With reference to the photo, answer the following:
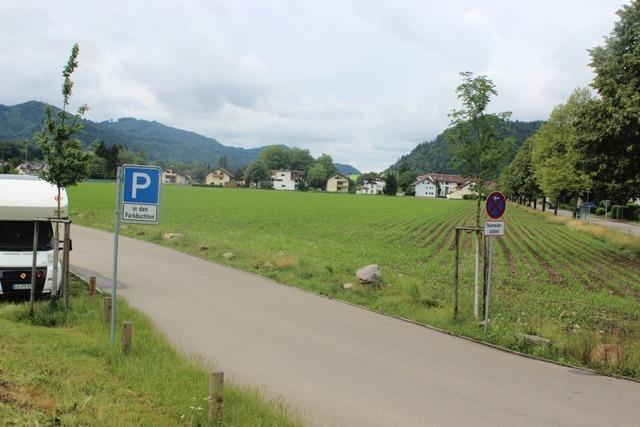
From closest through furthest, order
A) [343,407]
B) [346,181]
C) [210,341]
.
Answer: [343,407] < [210,341] < [346,181]

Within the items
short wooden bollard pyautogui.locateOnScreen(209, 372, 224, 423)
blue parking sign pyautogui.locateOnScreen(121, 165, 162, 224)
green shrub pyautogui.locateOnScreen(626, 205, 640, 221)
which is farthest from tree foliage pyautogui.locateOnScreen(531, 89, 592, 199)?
short wooden bollard pyautogui.locateOnScreen(209, 372, 224, 423)

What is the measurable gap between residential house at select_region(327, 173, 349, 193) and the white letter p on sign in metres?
171

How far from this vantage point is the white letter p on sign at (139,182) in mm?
7598

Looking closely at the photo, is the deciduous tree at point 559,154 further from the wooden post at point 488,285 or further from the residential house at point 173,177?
the residential house at point 173,177

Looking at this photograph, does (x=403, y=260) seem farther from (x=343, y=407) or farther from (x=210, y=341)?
(x=343, y=407)

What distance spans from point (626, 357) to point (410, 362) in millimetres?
3560

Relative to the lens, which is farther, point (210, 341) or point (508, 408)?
point (210, 341)

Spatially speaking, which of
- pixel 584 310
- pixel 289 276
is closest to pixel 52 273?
pixel 289 276

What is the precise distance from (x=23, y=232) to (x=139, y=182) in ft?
20.9

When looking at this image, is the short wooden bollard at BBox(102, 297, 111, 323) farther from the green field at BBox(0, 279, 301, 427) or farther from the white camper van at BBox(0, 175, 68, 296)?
the white camper van at BBox(0, 175, 68, 296)

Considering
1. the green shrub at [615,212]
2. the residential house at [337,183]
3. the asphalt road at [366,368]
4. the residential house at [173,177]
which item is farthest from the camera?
the residential house at [337,183]

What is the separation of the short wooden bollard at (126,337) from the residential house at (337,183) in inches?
6744

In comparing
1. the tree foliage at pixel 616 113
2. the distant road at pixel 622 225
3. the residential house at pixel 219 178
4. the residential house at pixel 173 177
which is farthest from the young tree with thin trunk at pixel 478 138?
the residential house at pixel 219 178

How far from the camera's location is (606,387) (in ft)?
25.1
